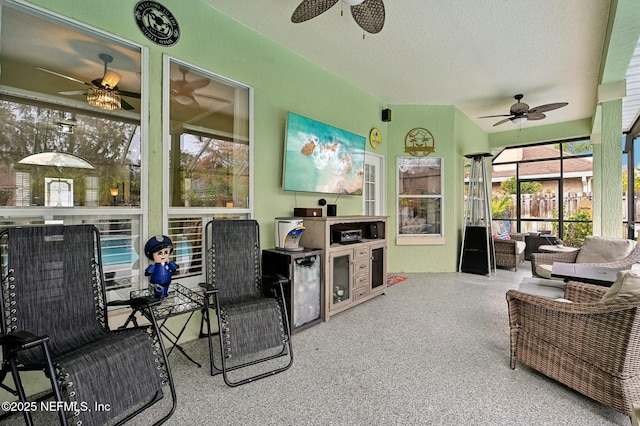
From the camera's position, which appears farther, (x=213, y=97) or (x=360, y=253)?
(x=360, y=253)

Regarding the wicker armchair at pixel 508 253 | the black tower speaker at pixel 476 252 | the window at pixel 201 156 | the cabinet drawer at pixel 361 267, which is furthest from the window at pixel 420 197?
the window at pixel 201 156

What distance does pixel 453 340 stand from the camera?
286cm

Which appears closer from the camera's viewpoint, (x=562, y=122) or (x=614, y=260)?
(x=614, y=260)

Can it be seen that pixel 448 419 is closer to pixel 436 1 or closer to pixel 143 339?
pixel 143 339

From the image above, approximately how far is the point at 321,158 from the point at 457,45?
7.09 ft

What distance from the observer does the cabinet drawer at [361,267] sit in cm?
379

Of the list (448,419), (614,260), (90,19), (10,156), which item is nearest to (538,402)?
(448,419)

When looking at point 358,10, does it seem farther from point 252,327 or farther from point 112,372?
point 112,372

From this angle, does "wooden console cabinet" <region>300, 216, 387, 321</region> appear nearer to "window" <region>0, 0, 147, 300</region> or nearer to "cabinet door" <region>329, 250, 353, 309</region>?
"cabinet door" <region>329, 250, 353, 309</region>

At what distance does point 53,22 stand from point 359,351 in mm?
3510

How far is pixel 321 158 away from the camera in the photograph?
401cm

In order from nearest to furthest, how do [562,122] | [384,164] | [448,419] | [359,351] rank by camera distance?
[448,419]
[359,351]
[384,164]
[562,122]

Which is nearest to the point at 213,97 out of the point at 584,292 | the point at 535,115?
the point at 584,292

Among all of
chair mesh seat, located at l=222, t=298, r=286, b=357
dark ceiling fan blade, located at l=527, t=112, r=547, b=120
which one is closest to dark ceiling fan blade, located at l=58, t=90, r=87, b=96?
chair mesh seat, located at l=222, t=298, r=286, b=357
